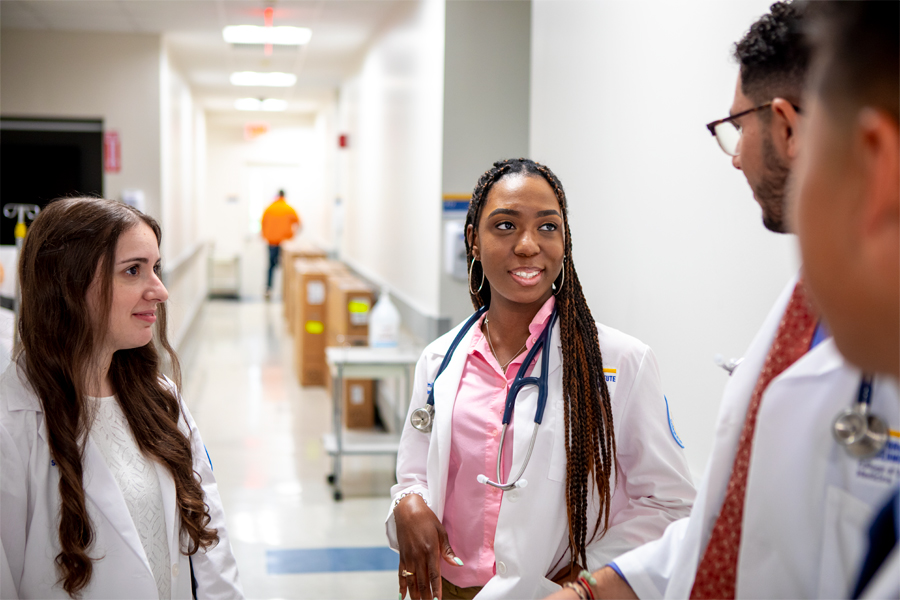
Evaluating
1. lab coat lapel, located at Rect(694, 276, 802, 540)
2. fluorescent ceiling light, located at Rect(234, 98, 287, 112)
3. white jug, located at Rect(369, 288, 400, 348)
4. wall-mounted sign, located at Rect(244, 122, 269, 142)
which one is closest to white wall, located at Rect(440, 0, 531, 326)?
white jug, located at Rect(369, 288, 400, 348)

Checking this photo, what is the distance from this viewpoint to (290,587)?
3.13 metres

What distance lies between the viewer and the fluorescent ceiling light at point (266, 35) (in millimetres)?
6621

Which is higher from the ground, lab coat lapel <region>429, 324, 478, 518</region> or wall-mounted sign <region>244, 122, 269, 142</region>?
wall-mounted sign <region>244, 122, 269, 142</region>

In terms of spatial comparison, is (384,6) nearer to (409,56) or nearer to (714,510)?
(409,56)

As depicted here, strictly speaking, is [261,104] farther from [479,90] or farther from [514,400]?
[514,400]

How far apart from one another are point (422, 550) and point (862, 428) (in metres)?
0.88

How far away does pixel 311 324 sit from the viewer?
22.1 feet

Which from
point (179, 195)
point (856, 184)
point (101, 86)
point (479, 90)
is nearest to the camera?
point (856, 184)

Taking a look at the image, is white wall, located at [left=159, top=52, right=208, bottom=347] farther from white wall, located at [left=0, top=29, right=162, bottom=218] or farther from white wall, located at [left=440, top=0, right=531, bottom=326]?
white wall, located at [left=440, top=0, right=531, bottom=326]

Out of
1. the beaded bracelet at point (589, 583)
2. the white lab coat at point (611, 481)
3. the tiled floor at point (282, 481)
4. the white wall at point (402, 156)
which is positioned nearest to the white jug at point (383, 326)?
the white wall at point (402, 156)

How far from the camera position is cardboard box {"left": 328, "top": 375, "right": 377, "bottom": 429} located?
5441 mm

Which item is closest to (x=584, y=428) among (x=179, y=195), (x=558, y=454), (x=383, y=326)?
(x=558, y=454)

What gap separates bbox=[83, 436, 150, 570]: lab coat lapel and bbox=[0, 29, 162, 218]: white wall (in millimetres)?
5902

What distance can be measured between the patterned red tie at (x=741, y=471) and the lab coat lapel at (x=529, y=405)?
20.1 inches
